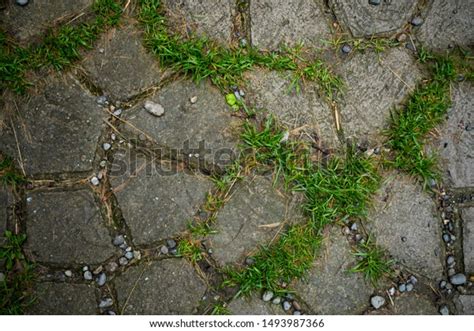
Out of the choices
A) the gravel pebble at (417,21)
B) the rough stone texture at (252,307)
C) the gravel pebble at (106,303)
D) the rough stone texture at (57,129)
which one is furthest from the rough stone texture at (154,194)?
the gravel pebble at (417,21)

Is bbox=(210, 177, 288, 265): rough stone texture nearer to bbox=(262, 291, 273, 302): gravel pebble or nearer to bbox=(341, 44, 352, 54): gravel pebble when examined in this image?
bbox=(262, 291, 273, 302): gravel pebble

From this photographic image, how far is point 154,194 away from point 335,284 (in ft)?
3.18

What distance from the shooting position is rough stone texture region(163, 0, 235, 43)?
8.21 ft

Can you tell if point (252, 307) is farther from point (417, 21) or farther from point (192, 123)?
point (417, 21)

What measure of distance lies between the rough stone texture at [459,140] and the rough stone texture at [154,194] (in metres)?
1.19

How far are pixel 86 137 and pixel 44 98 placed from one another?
0.91 ft

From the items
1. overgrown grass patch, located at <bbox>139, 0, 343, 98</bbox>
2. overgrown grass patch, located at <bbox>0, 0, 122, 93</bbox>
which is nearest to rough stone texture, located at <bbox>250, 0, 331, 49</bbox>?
overgrown grass patch, located at <bbox>139, 0, 343, 98</bbox>

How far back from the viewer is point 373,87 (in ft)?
8.34

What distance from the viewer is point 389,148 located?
2.52 metres

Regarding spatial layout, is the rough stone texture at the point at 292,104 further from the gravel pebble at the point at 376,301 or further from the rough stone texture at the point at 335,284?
the gravel pebble at the point at 376,301

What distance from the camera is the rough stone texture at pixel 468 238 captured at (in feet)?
8.14

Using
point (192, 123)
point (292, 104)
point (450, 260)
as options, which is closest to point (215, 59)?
point (192, 123)
